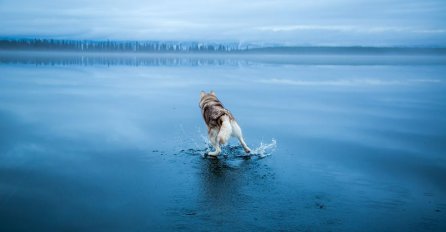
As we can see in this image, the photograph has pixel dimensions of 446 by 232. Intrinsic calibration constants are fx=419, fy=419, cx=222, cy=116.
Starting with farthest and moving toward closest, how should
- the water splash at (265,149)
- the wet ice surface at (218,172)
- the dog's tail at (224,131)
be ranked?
1. the water splash at (265,149)
2. the dog's tail at (224,131)
3. the wet ice surface at (218,172)

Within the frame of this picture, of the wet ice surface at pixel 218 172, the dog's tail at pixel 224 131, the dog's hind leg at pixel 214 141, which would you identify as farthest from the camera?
the dog's hind leg at pixel 214 141

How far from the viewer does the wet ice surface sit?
5707 mm

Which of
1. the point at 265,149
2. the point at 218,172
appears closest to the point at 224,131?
the point at 218,172

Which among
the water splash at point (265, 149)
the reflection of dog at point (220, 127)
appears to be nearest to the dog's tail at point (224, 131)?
the reflection of dog at point (220, 127)

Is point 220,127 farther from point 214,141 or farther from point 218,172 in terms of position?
point 218,172

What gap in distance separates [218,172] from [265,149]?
2209 mm

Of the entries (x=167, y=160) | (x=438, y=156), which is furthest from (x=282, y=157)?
(x=438, y=156)

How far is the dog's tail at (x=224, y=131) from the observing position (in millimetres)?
8461

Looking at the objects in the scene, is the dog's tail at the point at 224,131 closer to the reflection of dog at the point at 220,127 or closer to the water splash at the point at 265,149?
the reflection of dog at the point at 220,127

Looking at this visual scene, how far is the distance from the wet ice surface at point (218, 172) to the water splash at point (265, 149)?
85 millimetres

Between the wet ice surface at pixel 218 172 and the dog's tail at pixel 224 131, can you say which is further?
the dog's tail at pixel 224 131

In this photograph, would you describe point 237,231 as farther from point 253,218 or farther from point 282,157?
point 282,157

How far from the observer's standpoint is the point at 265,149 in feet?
32.0

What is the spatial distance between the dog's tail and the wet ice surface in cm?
47
